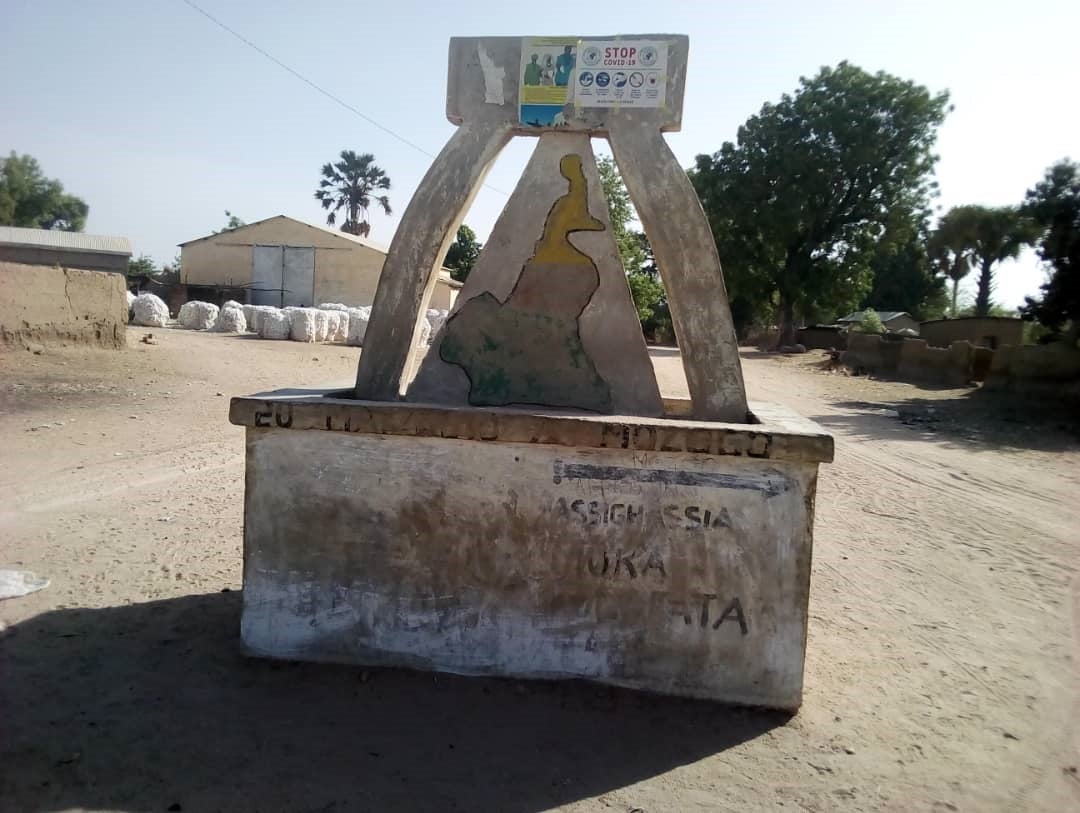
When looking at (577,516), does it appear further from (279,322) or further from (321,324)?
(321,324)

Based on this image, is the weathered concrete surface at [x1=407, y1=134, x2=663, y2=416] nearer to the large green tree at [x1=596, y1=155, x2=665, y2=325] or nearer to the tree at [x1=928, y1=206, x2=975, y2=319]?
the large green tree at [x1=596, y1=155, x2=665, y2=325]

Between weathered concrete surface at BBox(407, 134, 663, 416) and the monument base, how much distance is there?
2.65 feet

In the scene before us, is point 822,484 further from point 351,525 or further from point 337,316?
point 337,316

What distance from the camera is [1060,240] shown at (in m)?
14.1

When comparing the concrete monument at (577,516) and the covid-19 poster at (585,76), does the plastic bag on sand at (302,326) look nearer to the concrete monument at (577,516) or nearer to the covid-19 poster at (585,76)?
the concrete monument at (577,516)

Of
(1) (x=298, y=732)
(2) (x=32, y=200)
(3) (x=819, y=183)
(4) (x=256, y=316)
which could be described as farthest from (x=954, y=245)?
(2) (x=32, y=200)

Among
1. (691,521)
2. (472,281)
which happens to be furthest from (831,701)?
(472,281)

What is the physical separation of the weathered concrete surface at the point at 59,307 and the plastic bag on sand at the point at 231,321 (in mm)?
8649

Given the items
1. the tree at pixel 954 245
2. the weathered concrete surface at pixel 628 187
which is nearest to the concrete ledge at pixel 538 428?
the weathered concrete surface at pixel 628 187

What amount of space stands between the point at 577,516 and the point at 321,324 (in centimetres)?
1857

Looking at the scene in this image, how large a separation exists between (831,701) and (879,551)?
2759 mm

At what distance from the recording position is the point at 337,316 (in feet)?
69.4

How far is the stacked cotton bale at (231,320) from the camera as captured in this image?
20.7m

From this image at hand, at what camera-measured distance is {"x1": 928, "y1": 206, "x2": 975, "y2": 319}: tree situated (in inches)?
1470
